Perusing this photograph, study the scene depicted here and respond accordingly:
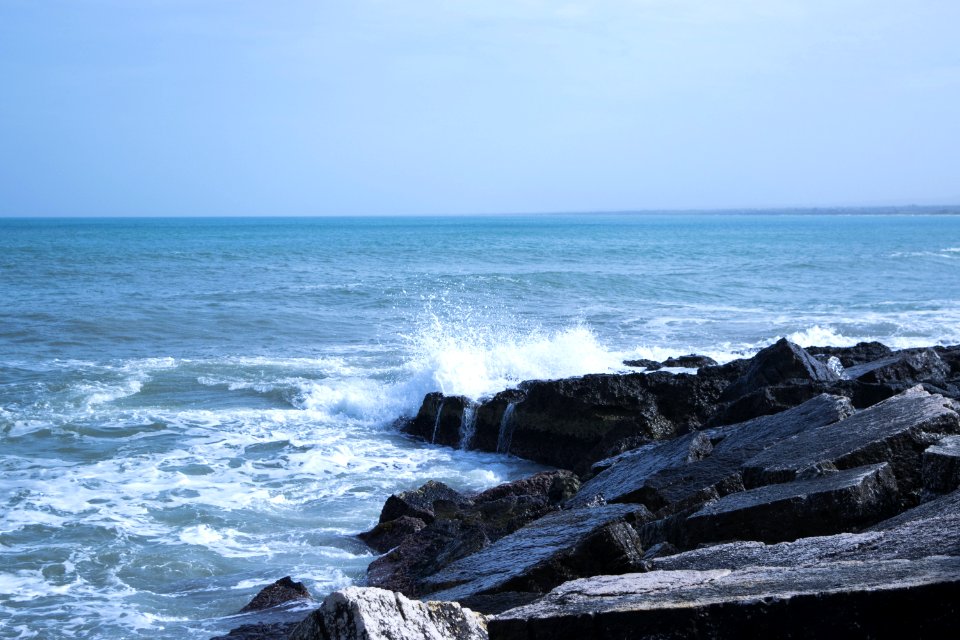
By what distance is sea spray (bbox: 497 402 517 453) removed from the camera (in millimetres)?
10906

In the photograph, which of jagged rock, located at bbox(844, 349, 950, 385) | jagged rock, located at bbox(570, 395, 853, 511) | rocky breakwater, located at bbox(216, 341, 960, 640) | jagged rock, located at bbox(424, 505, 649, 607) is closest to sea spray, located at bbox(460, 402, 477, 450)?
rocky breakwater, located at bbox(216, 341, 960, 640)

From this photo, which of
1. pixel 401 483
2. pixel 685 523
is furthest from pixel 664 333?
pixel 685 523

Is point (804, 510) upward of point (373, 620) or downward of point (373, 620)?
downward

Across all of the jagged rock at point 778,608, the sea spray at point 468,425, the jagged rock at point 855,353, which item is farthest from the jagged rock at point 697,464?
the jagged rock at point 855,353

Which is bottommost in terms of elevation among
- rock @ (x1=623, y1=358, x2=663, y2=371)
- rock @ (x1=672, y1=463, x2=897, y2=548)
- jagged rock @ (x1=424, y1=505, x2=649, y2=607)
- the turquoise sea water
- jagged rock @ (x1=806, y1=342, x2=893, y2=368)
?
the turquoise sea water

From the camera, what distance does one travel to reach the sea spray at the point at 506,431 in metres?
10.9

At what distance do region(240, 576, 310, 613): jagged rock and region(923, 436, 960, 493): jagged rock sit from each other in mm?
3781

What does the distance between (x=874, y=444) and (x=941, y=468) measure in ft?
1.82

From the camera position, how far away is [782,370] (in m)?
9.77

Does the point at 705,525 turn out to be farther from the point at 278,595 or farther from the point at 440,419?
the point at 440,419

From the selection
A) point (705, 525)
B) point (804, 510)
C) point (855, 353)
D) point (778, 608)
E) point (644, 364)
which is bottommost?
point (644, 364)

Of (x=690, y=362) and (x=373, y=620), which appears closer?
(x=373, y=620)

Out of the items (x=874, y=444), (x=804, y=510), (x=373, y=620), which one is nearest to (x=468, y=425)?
(x=874, y=444)

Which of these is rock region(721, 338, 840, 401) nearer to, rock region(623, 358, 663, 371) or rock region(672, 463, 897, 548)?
rock region(623, 358, 663, 371)
